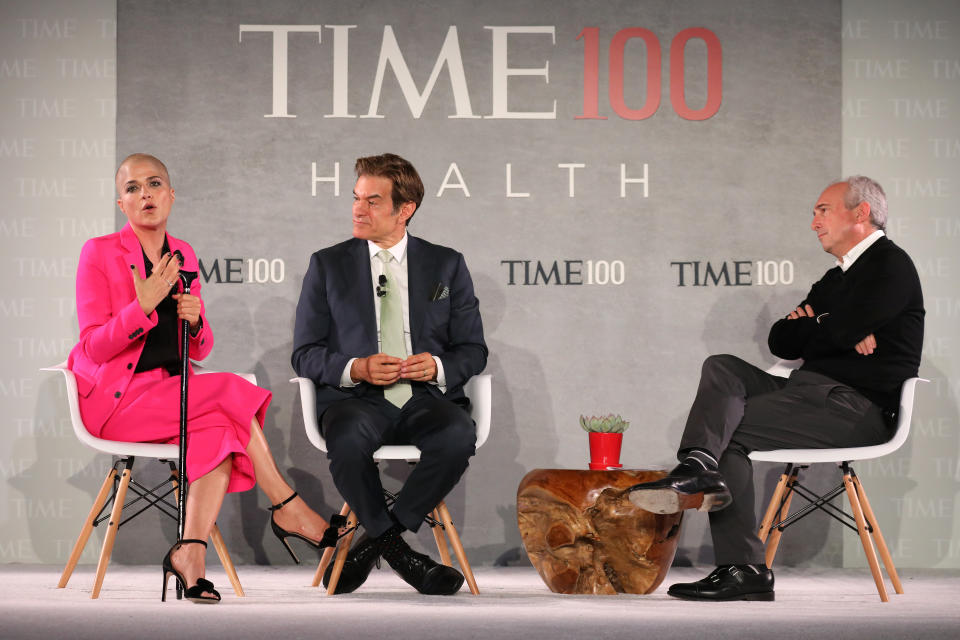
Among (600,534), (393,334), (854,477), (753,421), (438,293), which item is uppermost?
(438,293)

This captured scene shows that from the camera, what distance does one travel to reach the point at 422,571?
3633 millimetres

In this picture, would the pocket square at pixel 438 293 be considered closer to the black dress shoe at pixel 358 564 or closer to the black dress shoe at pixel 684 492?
the black dress shoe at pixel 358 564

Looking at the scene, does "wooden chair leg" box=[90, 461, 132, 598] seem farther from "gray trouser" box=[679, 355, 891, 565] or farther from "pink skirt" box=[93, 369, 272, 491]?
"gray trouser" box=[679, 355, 891, 565]

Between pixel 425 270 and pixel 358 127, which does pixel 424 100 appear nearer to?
pixel 358 127

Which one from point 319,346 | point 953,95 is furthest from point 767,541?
point 953,95

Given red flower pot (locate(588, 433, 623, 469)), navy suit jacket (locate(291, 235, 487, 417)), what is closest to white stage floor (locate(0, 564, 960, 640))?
red flower pot (locate(588, 433, 623, 469))

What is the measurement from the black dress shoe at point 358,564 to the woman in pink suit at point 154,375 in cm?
10

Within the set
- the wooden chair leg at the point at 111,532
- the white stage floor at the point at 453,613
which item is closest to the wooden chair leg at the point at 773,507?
the white stage floor at the point at 453,613

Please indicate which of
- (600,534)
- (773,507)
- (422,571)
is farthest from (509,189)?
(422,571)

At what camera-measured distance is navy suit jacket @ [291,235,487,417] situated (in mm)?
3938

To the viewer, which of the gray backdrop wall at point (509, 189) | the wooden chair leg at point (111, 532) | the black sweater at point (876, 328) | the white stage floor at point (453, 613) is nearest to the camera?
the white stage floor at point (453, 613)

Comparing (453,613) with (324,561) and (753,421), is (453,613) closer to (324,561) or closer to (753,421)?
(324,561)

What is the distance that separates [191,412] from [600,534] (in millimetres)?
1493

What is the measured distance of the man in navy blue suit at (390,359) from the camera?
11.9 ft
